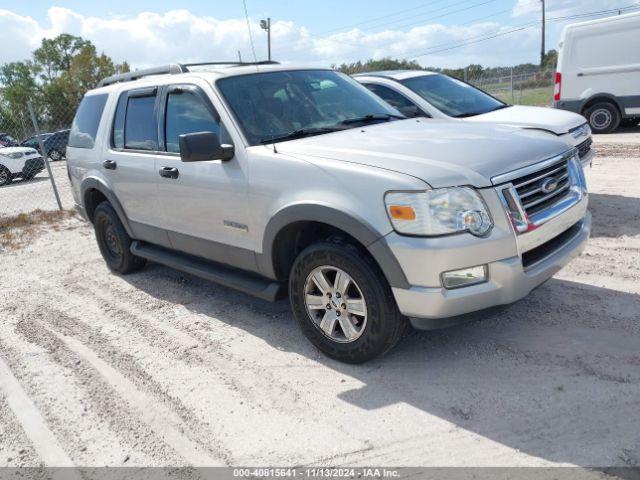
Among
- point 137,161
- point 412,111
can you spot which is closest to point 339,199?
point 137,161

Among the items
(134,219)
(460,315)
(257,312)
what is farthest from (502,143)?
(134,219)

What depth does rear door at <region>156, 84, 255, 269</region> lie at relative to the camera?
404 cm

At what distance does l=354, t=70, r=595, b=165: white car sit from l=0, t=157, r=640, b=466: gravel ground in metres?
2.05

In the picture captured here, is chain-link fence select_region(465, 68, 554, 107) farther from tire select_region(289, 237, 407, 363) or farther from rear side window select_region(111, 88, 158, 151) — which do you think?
tire select_region(289, 237, 407, 363)

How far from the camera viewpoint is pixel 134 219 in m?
5.34

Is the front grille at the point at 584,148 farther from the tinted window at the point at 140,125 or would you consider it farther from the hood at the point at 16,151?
the hood at the point at 16,151

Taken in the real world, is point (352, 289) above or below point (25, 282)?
above

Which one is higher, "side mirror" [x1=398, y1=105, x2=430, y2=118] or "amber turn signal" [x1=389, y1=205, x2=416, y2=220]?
"side mirror" [x1=398, y1=105, x2=430, y2=118]

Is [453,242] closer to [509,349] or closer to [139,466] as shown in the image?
[509,349]

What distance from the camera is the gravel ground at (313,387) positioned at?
288cm

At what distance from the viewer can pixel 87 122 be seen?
598cm

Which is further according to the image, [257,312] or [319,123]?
[257,312]

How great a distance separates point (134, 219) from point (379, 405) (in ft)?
10.4

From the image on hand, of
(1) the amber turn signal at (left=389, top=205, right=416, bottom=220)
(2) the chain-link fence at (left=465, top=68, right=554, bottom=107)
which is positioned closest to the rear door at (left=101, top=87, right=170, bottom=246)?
(1) the amber turn signal at (left=389, top=205, right=416, bottom=220)
